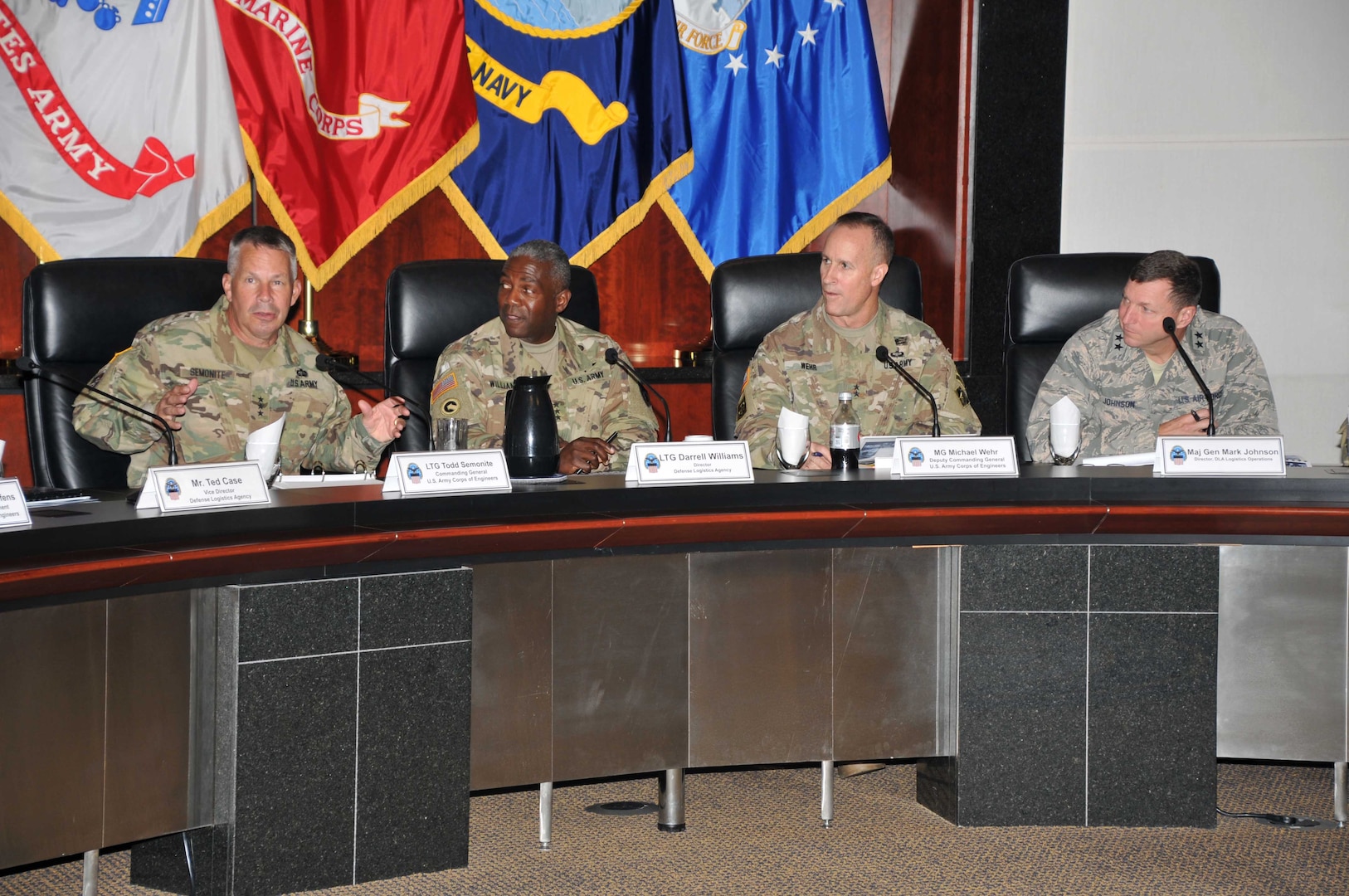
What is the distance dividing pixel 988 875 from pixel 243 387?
1.76m

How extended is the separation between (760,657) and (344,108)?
7.47ft

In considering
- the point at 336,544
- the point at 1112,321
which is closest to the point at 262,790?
the point at 336,544

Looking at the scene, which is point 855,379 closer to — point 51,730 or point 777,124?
point 777,124

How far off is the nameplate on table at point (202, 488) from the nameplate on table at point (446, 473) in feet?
0.67

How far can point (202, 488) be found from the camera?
1835mm

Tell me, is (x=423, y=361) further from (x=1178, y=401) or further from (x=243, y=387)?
(x=1178, y=401)

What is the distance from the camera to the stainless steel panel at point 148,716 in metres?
1.78

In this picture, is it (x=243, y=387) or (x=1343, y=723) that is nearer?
(x=1343, y=723)

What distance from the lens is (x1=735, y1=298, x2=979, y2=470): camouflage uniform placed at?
9.53 ft

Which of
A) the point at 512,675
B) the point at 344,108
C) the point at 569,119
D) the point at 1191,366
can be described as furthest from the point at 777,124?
the point at 512,675

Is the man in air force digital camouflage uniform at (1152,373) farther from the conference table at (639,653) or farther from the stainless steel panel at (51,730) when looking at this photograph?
the stainless steel panel at (51,730)

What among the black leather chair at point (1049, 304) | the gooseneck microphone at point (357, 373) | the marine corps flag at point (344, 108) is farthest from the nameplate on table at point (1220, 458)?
the marine corps flag at point (344, 108)

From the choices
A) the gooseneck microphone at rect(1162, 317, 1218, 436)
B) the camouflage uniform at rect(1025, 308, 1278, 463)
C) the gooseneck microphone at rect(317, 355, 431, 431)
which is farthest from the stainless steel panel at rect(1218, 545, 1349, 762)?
the gooseneck microphone at rect(317, 355, 431, 431)

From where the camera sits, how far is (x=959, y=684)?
2.33 meters
